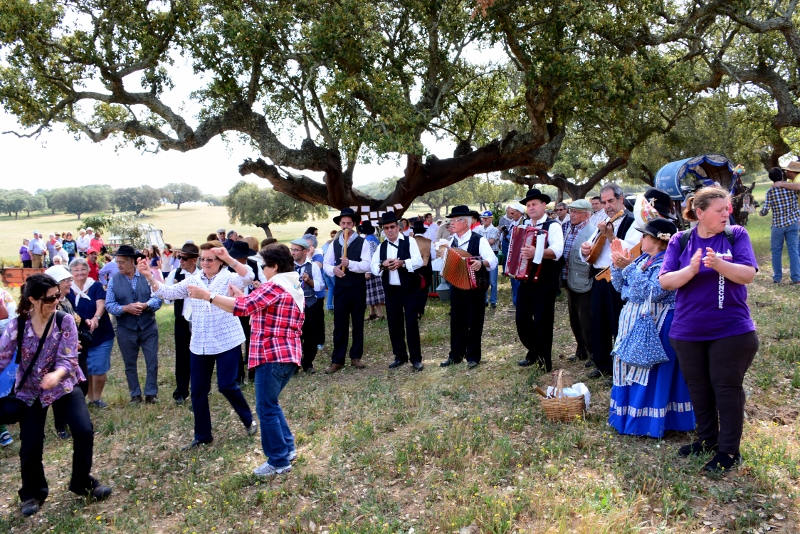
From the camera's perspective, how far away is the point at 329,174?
58.9 ft

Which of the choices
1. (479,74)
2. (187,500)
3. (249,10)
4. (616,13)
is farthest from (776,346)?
(249,10)

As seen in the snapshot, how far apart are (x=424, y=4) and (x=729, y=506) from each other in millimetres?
13008

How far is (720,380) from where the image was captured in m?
4.11

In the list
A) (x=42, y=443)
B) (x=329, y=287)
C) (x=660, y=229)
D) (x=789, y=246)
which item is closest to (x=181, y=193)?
(x=329, y=287)

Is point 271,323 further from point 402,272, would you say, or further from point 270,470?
point 402,272

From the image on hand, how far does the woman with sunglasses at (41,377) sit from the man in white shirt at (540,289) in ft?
15.5

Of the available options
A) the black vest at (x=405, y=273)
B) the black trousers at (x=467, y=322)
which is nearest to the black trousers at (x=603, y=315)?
the black trousers at (x=467, y=322)

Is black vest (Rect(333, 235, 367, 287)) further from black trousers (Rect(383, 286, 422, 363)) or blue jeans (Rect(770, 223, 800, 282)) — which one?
blue jeans (Rect(770, 223, 800, 282))

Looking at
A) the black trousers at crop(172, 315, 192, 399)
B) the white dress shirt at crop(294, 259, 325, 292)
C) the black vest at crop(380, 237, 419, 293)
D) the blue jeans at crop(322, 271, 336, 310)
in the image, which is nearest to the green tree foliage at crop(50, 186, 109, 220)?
the blue jeans at crop(322, 271, 336, 310)

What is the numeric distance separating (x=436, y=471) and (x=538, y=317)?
9.44 feet

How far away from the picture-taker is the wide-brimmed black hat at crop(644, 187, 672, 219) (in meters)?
5.01

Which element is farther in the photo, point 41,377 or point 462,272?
point 462,272

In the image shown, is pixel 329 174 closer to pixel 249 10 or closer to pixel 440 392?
pixel 249 10

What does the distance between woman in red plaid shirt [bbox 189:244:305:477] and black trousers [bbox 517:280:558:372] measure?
327cm
